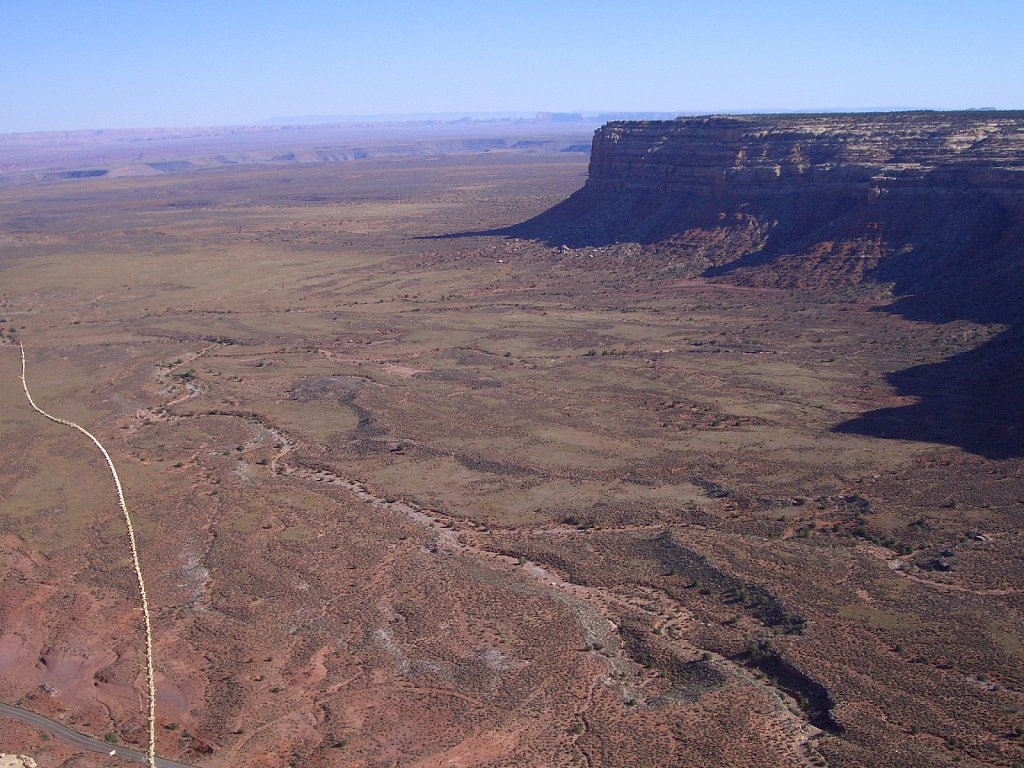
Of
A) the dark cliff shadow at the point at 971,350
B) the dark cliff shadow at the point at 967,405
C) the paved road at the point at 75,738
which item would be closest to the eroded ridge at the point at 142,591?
the paved road at the point at 75,738

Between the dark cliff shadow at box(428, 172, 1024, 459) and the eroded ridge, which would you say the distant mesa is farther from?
the eroded ridge

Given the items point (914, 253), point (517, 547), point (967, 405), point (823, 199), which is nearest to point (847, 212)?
point (823, 199)

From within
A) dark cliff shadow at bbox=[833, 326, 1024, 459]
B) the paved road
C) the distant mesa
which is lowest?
the paved road

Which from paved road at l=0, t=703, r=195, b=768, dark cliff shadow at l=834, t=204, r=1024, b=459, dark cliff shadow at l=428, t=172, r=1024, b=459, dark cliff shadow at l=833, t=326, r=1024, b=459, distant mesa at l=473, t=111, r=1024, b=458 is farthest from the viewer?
distant mesa at l=473, t=111, r=1024, b=458

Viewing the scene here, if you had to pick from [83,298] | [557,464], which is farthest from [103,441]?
[83,298]

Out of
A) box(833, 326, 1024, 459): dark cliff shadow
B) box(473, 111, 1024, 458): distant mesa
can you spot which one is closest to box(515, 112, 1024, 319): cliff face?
box(473, 111, 1024, 458): distant mesa

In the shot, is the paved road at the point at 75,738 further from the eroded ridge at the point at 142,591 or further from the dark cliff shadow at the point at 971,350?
the dark cliff shadow at the point at 971,350
